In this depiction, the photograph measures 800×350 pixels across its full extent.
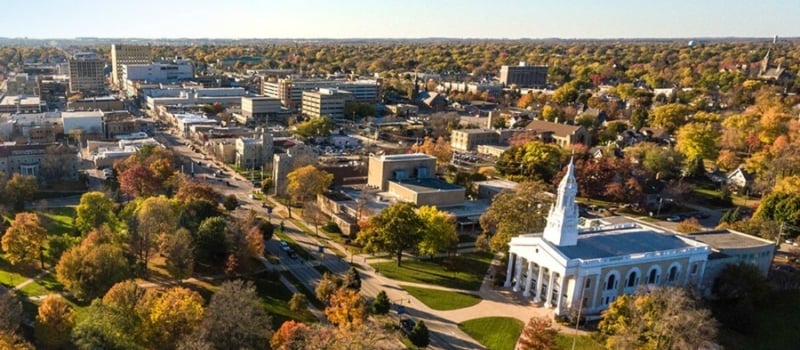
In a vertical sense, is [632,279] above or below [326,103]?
below

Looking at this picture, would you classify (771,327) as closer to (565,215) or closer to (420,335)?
(565,215)

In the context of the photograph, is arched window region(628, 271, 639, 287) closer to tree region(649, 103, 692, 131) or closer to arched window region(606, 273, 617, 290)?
arched window region(606, 273, 617, 290)

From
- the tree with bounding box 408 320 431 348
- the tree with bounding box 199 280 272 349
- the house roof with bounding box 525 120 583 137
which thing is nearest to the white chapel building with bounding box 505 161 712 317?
the tree with bounding box 408 320 431 348

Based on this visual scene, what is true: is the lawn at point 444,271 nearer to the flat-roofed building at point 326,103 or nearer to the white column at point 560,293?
the white column at point 560,293

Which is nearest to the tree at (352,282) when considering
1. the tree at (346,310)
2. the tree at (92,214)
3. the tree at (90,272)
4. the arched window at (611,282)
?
the tree at (346,310)

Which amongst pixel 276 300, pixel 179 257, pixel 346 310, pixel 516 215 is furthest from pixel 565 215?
pixel 179 257

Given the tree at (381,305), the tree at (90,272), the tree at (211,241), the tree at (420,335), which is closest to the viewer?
the tree at (420,335)
